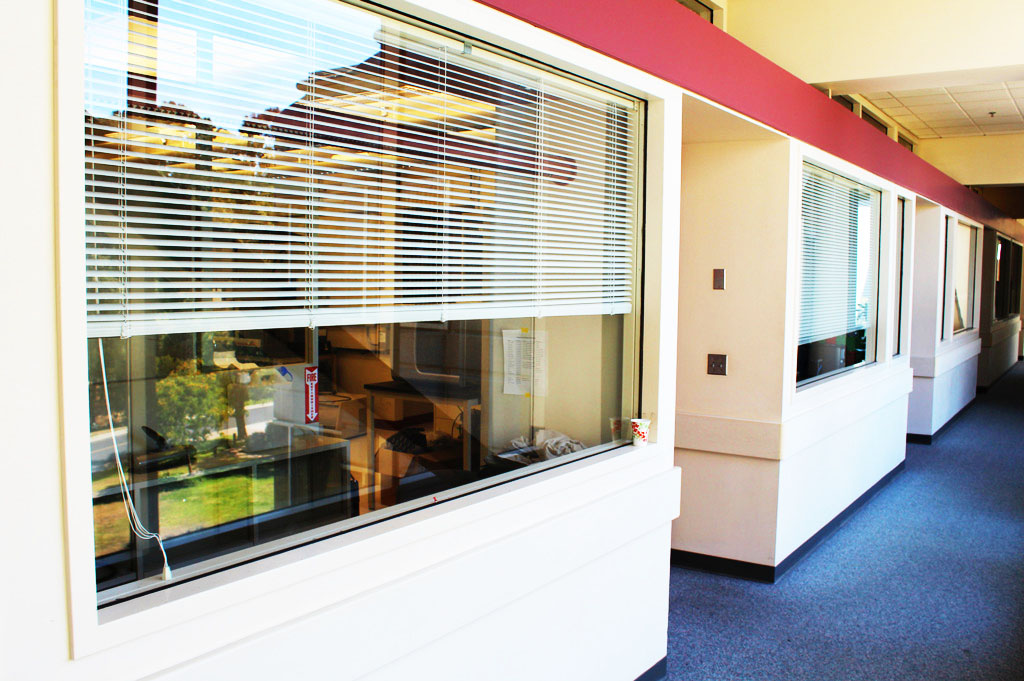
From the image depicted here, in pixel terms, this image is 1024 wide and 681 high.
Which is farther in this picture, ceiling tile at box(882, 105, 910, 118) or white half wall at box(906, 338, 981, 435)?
white half wall at box(906, 338, 981, 435)

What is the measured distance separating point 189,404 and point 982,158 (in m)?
9.69

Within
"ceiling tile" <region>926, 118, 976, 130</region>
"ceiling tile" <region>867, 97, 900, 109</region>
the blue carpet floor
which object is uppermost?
"ceiling tile" <region>926, 118, 976, 130</region>

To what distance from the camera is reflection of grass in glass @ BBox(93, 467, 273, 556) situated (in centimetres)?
155

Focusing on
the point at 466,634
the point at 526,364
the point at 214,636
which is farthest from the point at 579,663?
the point at 214,636

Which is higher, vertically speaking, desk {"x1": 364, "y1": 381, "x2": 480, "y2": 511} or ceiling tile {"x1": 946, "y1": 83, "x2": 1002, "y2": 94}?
ceiling tile {"x1": 946, "y1": 83, "x2": 1002, "y2": 94}

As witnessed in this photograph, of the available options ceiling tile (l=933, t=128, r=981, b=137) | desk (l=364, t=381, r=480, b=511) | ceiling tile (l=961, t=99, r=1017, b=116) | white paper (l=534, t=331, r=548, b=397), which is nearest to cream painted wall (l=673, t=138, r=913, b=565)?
white paper (l=534, t=331, r=548, b=397)

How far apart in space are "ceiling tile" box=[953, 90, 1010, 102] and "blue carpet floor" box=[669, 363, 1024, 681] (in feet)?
11.7

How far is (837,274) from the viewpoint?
5180 mm

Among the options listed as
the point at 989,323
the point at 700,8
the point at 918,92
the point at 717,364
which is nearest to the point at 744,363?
the point at 717,364

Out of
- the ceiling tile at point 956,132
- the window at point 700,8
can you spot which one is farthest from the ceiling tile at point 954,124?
the window at point 700,8

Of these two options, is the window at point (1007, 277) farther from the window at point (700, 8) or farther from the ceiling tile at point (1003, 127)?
the window at point (700, 8)

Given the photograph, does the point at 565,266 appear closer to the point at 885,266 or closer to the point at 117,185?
the point at 117,185

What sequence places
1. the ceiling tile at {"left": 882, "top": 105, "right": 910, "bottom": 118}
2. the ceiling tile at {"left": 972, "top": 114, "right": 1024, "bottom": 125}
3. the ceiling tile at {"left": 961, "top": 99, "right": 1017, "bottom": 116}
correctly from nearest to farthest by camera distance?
the ceiling tile at {"left": 961, "top": 99, "right": 1017, "bottom": 116}, the ceiling tile at {"left": 882, "top": 105, "right": 910, "bottom": 118}, the ceiling tile at {"left": 972, "top": 114, "right": 1024, "bottom": 125}

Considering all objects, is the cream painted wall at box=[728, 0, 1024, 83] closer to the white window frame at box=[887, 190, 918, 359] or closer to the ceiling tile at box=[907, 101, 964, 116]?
the white window frame at box=[887, 190, 918, 359]
